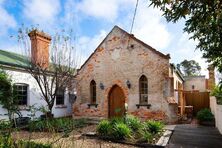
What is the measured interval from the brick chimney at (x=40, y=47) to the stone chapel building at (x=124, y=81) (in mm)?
3026

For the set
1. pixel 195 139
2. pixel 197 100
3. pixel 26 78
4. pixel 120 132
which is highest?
pixel 26 78

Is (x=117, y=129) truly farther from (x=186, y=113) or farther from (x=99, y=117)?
(x=186, y=113)

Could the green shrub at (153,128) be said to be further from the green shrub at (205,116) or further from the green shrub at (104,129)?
the green shrub at (205,116)

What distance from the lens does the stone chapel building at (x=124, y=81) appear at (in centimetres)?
1614

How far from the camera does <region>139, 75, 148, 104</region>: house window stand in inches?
666

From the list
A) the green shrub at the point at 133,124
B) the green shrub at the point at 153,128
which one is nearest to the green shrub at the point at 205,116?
the green shrub at the point at 153,128

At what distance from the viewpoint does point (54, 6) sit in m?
7.52

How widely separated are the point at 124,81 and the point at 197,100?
8.11m

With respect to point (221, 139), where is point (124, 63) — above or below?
above

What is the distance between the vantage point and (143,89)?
17047mm

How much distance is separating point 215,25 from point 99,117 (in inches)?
548

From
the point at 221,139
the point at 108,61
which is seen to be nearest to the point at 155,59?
the point at 108,61

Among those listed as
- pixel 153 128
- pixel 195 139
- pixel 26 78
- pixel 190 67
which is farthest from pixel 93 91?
pixel 190 67

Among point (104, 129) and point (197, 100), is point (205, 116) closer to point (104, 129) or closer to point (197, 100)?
point (197, 100)
